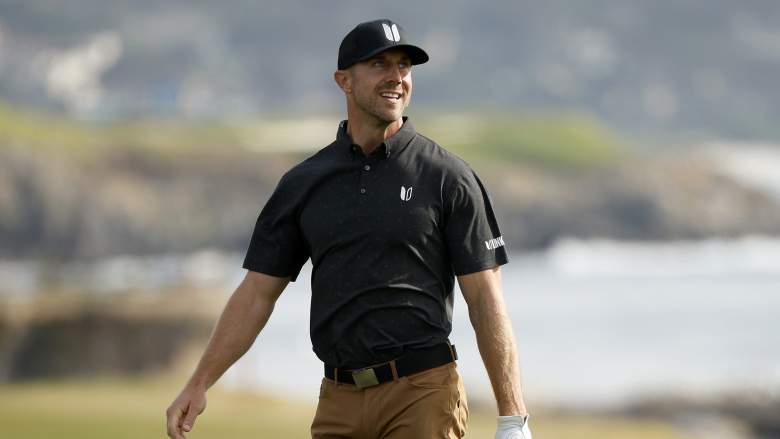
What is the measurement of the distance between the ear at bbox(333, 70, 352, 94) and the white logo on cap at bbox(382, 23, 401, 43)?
0.88ft

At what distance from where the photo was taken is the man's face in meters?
6.32

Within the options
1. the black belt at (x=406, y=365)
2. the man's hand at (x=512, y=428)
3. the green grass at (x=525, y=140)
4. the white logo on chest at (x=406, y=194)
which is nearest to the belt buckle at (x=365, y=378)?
the black belt at (x=406, y=365)

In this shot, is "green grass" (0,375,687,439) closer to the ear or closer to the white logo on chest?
the ear

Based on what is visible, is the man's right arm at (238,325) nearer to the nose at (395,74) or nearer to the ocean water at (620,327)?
the nose at (395,74)

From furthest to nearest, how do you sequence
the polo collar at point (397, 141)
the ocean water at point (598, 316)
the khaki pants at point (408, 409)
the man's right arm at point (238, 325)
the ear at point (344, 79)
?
the ocean water at point (598, 316)
the man's right arm at point (238, 325)
the ear at point (344, 79)
the polo collar at point (397, 141)
the khaki pants at point (408, 409)

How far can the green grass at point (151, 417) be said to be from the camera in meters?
25.9

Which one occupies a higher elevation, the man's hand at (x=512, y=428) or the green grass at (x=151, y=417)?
the man's hand at (x=512, y=428)

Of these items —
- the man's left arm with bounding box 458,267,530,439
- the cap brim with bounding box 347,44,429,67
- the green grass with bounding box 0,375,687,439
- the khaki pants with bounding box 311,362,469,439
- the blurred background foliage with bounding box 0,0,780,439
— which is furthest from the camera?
the blurred background foliage with bounding box 0,0,780,439

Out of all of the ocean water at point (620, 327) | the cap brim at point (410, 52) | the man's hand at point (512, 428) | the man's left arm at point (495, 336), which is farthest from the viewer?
the ocean water at point (620, 327)

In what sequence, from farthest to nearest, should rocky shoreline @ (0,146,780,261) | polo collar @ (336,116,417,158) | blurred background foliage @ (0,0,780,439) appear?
rocky shoreline @ (0,146,780,261) → blurred background foliage @ (0,0,780,439) → polo collar @ (336,116,417,158)

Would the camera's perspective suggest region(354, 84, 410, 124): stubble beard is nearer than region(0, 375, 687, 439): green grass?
Yes

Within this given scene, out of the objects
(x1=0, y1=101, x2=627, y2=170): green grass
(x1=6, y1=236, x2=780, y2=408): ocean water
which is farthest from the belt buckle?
(x1=0, y1=101, x2=627, y2=170): green grass

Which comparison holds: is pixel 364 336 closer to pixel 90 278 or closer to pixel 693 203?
pixel 90 278

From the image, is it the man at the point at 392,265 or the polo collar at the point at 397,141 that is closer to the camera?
the man at the point at 392,265
